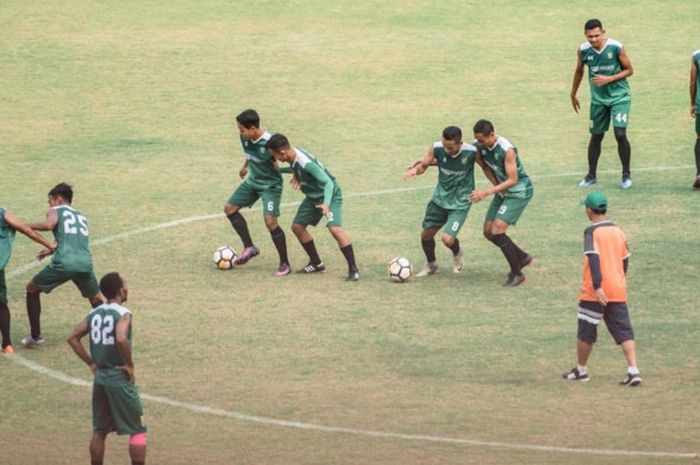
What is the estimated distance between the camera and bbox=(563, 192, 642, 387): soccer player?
16.9 m

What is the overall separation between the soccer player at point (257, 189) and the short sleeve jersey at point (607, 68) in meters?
5.98

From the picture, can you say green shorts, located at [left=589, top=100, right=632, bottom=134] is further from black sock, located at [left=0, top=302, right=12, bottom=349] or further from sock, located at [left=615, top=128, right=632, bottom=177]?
black sock, located at [left=0, top=302, right=12, bottom=349]

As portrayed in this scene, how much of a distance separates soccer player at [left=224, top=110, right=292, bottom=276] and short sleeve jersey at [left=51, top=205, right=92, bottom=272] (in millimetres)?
3577

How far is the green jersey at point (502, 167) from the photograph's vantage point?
21.0 metres

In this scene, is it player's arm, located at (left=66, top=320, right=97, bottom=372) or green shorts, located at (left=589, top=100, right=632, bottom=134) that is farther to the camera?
green shorts, located at (left=589, top=100, right=632, bottom=134)

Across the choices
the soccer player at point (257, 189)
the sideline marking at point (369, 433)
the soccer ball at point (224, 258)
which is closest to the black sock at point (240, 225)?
the soccer player at point (257, 189)

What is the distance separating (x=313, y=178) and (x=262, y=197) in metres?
1.05

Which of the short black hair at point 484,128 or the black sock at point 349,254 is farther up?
the short black hair at point 484,128

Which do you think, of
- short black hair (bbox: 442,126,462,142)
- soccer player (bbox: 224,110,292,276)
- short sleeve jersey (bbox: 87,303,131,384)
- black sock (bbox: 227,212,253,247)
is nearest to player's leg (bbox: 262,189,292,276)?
soccer player (bbox: 224,110,292,276)

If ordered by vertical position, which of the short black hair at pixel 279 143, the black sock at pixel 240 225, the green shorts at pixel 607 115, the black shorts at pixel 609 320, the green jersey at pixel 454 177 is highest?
the green shorts at pixel 607 115

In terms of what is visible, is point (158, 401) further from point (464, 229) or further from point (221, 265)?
point (464, 229)

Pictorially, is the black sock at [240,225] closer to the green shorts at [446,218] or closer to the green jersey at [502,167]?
the green shorts at [446,218]

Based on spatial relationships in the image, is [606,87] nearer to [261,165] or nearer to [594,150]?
[594,150]

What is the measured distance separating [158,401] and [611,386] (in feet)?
15.0
